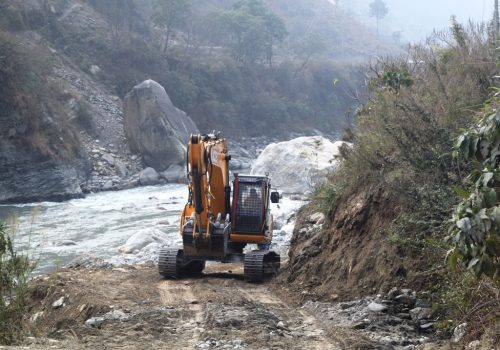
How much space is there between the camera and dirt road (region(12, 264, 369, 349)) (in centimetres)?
911

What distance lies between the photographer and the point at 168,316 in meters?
10.8

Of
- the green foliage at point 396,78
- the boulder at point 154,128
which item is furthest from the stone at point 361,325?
the boulder at point 154,128

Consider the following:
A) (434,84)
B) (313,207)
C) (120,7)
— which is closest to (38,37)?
(120,7)

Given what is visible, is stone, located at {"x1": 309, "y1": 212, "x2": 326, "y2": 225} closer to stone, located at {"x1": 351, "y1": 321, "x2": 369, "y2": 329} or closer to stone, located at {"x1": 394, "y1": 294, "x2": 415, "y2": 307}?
stone, located at {"x1": 394, "y1": 294, "x2": 415, "y2": 307}

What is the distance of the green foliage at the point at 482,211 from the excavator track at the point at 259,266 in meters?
8.47

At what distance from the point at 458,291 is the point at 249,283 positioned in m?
6.99

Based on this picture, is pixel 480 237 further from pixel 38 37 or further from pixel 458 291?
pixel 38 37

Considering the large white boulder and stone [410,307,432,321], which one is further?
the large white boulder

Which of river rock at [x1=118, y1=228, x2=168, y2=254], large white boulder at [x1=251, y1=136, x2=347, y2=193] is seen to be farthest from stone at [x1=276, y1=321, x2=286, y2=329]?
large white boulder at [x1=251, y1=136, x2=347, y2=193]

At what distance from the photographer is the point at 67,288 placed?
13.2 metres

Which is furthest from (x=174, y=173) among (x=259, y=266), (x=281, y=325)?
(x=281, y=325)

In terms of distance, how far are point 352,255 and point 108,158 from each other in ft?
116

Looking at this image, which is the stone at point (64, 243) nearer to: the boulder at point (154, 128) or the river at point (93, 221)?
the river at point (93, 221)

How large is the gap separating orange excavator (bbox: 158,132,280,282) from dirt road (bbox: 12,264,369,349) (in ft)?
1.24
